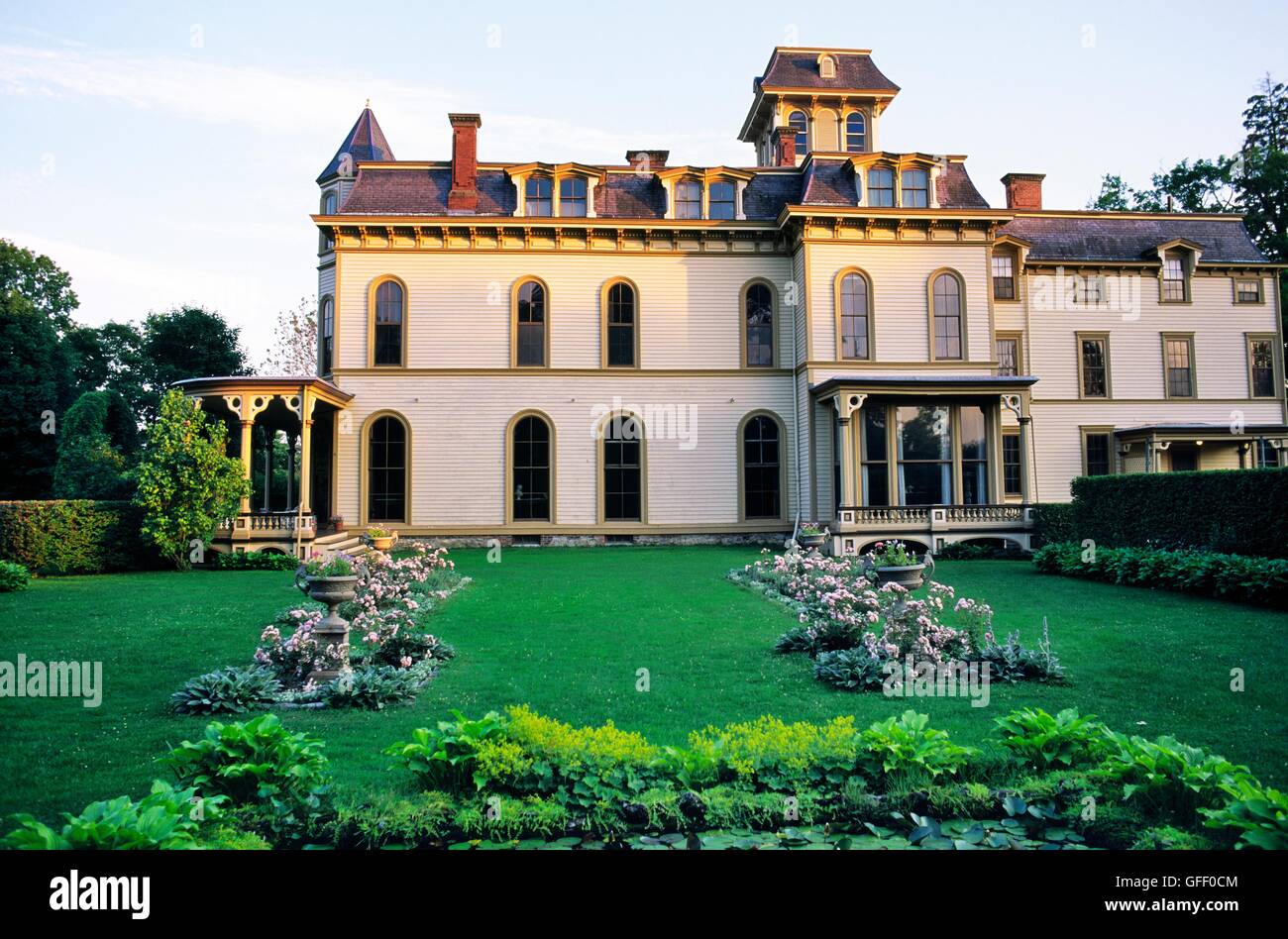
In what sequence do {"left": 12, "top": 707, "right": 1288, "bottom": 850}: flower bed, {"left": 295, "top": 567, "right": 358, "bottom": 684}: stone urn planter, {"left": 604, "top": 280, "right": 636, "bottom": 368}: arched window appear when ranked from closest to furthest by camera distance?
{"left": 12, "top": 707, "right": 1288, "bottom": 850}: flower bed → {"left": 295, "top": 567, "right": 358, "bottom": 684}: stone urn planter → {"left": 604, "top": 280, "right": 636, "bottom": 368}: arched window

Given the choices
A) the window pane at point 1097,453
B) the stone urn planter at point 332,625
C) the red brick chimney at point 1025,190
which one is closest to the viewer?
the stone urn planter at point 332,625

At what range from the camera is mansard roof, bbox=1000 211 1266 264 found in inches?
1062

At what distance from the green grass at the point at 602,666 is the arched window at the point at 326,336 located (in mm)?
10425

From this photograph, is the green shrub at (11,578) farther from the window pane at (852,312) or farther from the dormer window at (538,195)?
the window pane at (852,312)

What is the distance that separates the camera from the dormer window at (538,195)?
23025 millimetres

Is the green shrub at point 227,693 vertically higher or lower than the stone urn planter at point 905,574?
lower

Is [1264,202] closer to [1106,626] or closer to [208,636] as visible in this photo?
[1106,626]

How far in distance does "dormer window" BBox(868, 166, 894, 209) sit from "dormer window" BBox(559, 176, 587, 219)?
849 cm

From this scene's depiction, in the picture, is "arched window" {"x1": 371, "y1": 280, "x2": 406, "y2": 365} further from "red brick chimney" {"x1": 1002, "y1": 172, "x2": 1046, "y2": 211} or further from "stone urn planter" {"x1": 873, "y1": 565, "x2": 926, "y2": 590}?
"red brick chimney" {"x1": 1002, "y1": 172, "x2": 1046, "y2": 211}

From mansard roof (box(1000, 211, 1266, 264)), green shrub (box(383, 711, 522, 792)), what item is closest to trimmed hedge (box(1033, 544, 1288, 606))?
green shrub (box(383, 711, 522, 792))

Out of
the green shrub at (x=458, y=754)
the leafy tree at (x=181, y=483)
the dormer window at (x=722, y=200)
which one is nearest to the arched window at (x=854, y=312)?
the dormer window at (x=722, y=200)

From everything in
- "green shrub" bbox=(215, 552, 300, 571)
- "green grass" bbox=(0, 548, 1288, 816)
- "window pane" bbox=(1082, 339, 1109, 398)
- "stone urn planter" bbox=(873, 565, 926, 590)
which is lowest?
"green grass" bbox=(0, 548, 1288, 816)

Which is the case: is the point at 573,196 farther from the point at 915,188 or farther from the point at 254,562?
the point at 254,562
